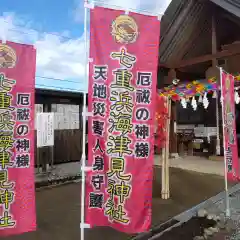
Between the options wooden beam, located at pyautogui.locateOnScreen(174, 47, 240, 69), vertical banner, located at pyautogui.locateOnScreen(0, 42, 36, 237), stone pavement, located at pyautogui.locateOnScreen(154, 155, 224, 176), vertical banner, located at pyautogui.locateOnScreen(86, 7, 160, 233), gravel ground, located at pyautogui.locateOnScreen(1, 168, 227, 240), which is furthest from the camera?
stone pavement, located at pyautogui.locateOnScreen(154, 155, 224, 176)

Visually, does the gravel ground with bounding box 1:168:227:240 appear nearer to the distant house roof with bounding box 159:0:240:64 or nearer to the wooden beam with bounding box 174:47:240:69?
the wooden beam with bounding box 174:47:240:69

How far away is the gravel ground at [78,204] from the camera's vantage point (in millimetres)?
4371

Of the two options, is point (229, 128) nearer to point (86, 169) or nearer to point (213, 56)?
point (86, 169)

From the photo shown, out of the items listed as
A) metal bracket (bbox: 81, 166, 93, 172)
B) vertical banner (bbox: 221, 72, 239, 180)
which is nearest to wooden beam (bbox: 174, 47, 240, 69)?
vertical banner (bbox: 221, 72, 239, 180)

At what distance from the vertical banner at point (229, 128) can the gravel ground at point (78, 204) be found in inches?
50.6

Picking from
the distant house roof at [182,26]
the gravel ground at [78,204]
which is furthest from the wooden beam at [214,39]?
the gravel ground at [78,204]

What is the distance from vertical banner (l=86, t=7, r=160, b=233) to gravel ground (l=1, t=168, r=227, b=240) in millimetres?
1368

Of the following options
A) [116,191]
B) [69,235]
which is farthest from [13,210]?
[116,191]

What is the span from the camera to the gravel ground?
14.3 feet

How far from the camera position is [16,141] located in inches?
145

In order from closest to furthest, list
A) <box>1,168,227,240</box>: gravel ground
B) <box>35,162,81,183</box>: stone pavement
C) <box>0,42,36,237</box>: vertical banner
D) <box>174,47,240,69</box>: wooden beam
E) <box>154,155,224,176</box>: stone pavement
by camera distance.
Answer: <box>0,42,36,237</box>: vertical banner, <box>1,168,227,240</box>: gravel ground, <box>174,47,240,69</box>: wooden beam, <box>35,162,81,183</box>: stone pavement, <box>154,155,224,176</box>: stone pavement

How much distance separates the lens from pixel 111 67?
3.13 m

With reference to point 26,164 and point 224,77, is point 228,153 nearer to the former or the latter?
point 224,77

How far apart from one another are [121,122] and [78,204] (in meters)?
3.55
